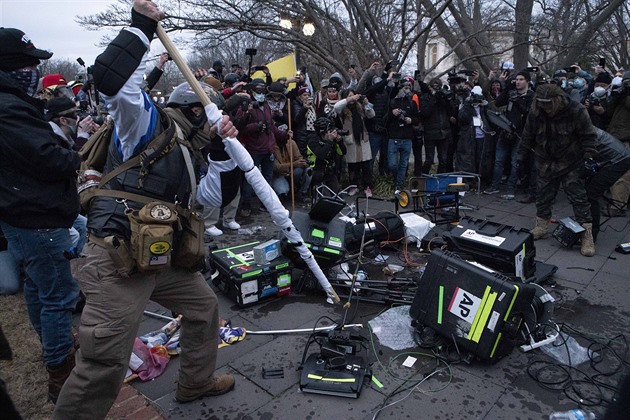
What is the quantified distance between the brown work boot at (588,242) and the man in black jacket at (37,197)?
5642 mm

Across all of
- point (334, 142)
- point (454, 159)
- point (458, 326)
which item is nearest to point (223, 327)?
point (458, 326)

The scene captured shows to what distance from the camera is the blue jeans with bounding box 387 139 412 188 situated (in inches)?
327

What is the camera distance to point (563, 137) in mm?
5766

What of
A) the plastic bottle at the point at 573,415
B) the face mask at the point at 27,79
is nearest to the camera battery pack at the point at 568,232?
the plastic bottle at the point at 573,415

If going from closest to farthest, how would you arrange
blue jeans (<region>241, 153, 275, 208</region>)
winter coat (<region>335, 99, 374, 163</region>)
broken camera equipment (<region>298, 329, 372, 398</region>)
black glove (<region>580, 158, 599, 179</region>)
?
broken camera equipment (<region>298, 329, 372, 398</region>)
black glove (<region>580, 158, 599, 179</region>)
blue jeans (<region>241, 153, 275, 208</region>)
winter coat (<region>335, 99, 374, 163</region>)

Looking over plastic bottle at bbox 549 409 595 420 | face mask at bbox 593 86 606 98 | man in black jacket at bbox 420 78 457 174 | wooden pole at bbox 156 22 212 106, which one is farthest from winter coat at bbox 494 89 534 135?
wooden pole at bbox 156 22 212 106

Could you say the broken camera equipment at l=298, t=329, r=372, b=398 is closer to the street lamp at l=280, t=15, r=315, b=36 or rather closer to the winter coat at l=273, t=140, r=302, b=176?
the winter coat at l=273, t=140, r=302, b=176

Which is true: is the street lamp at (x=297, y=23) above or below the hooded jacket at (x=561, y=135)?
above

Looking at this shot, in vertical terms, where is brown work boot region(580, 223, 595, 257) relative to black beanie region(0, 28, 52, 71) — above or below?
below

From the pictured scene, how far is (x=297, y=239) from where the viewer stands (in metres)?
3.88

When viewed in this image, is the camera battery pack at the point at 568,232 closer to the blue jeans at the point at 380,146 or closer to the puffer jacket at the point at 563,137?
the puffer jacket at the point at 563,137

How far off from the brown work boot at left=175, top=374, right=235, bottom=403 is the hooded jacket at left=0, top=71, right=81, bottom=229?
1.35m

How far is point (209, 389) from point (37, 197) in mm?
1662

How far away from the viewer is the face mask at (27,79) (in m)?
2.75
